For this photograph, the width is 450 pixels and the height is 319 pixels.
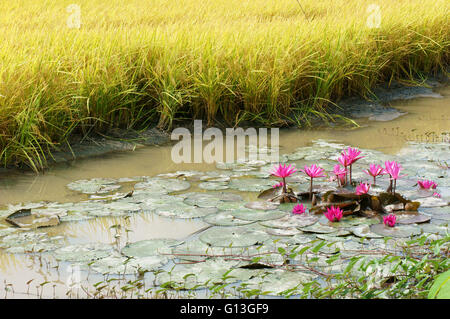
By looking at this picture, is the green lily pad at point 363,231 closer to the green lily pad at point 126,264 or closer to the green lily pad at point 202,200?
the green lily pad at point 202,200

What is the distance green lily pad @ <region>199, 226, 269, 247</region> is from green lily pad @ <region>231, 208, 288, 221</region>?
136mm

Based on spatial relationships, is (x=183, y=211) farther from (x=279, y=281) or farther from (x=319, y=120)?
(x=319, y=120)

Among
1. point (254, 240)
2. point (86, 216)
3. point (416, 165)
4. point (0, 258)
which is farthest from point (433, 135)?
point (0, 258)

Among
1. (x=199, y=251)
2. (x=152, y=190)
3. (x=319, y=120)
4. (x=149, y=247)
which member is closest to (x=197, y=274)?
(x=199, y=251)

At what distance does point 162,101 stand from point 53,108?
957mm

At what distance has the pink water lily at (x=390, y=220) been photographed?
303 centimetres

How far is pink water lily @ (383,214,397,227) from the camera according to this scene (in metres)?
3.03

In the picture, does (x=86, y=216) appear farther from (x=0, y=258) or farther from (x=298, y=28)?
(x=298, y=28)

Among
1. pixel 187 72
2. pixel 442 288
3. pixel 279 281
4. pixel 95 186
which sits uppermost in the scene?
pixel 187 72

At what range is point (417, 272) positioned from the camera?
2381mm

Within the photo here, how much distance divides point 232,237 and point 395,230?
785mm

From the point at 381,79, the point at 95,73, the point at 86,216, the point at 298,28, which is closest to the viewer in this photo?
the point at 86,216

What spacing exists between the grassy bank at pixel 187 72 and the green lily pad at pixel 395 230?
2189mm

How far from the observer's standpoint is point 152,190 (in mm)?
3740
